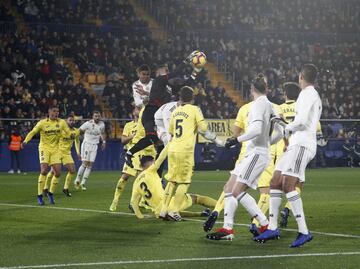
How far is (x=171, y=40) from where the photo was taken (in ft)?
143

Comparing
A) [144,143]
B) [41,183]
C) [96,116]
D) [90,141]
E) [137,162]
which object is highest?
[144,143]

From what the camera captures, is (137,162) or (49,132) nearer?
(137,162)

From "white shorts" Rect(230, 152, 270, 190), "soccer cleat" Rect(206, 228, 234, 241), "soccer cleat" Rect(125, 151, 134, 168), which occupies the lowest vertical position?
"soccer cleat" Rect(206, 228, 234, 241)

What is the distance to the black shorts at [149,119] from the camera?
17.1 meters

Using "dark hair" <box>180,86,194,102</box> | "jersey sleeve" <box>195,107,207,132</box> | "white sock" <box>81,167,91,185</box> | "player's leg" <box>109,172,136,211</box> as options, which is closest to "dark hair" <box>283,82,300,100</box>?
"jersey sleeve" <box>195,107,207,132</box>

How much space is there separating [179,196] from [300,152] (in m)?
3.90

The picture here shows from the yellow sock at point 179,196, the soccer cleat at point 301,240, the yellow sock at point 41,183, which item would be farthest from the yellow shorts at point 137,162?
the soccer cleat at point 301,240

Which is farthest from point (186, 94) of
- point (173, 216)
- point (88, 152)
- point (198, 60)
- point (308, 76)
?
point (88, 152)

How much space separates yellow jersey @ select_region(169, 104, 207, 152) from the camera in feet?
48.0

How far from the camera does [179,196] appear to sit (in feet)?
49.0

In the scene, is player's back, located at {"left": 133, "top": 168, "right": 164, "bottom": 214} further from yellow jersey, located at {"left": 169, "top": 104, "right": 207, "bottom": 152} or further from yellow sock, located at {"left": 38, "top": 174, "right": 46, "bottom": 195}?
yellow sock, located at {"left": 38, "top": 174, "right": 46, "bottom": 195}

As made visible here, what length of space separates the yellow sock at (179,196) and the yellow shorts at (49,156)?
19.7 ft

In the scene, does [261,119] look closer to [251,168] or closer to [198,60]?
[251,168]

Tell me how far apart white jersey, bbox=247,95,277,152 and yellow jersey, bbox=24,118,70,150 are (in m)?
9.32
